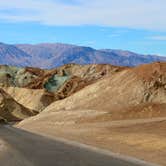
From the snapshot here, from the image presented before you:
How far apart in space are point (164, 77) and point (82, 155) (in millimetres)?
47795

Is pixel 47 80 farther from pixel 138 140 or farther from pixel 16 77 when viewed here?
pixel 138 140

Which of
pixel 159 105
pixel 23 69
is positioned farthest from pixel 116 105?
pixel 23 69

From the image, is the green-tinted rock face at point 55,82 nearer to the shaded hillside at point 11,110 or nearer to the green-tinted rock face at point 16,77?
the green-tinted rock face at point 16,77

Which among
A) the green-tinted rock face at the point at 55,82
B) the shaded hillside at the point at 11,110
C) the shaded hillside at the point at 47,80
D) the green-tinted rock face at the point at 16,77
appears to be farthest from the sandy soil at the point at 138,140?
the green-tinted rock face at the point at 16,77

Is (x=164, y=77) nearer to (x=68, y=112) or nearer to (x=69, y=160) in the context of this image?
(x=68, y=112)

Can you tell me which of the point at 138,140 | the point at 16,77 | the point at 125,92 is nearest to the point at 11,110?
the point at 125,92

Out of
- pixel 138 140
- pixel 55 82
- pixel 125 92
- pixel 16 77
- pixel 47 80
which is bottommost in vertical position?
pixel 55 82

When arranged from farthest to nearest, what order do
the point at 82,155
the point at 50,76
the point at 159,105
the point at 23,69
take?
the point at 23,69
the point at 50,76
the point at 159,105
the point at 82,155

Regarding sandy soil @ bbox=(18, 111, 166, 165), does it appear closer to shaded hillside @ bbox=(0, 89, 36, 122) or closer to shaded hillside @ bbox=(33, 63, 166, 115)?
shaded hillside @ bbox=(33, 63, 166, 115)

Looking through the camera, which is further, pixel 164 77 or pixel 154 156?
pixel 164 77

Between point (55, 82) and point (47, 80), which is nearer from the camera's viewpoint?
point (47, 80)

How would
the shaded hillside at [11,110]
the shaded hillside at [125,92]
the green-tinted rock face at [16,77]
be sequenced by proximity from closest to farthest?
the shaded hillside at [125,92], the shaded hillside at [11,110], the green-tinted rock face at [16,77]

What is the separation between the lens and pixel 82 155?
24.0 metres

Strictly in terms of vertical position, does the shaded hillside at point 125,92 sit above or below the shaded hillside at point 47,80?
above
